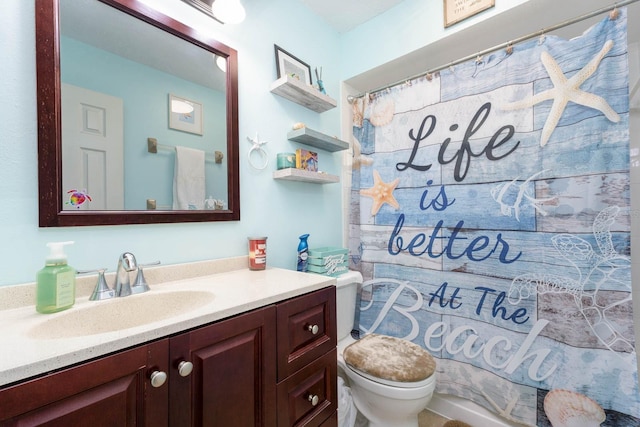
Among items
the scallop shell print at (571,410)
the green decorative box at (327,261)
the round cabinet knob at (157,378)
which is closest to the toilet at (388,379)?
the green decorative box at (327,261)

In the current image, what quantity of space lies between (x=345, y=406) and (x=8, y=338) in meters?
1.27

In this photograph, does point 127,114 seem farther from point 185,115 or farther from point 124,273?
point 124,273

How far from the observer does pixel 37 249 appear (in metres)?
0.83

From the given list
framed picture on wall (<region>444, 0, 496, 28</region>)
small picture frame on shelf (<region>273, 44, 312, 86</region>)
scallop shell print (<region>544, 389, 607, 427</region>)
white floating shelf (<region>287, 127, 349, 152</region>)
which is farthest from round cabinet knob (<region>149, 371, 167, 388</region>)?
framed picture on wall (<region>444, 0, 496, 28</region>)

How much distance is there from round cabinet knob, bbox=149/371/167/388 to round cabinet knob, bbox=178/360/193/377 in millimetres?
37

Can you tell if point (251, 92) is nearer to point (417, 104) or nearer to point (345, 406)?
point (417, 104)

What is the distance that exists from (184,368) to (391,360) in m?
0.96

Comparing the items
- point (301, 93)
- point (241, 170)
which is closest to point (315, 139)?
point (301, 93)

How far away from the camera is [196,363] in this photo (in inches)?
27.2

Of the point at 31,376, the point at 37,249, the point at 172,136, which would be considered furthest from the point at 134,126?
the point at 31,376

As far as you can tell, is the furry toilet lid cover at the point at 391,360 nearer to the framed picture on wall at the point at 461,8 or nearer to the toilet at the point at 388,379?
the toilet at the point at 388,379

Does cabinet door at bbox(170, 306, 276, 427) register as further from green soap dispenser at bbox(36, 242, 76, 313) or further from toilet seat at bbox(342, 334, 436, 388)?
toilet seat at bbox(342, 334, 436, 388)

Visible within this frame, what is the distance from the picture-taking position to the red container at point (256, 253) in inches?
50.1

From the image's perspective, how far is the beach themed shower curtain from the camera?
3.62 feet
